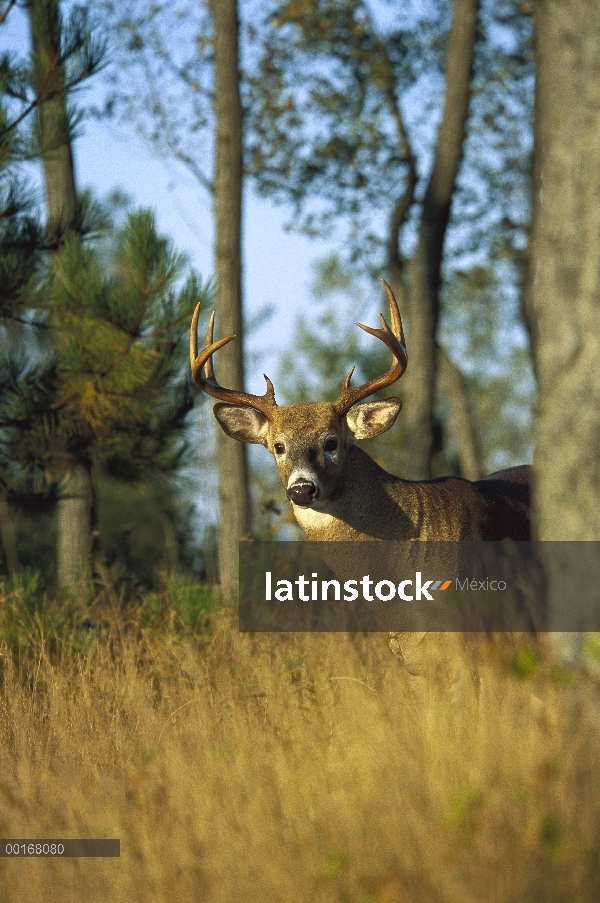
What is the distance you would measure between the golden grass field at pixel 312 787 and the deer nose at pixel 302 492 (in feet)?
2.86

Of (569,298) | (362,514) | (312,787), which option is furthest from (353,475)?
(312,787)

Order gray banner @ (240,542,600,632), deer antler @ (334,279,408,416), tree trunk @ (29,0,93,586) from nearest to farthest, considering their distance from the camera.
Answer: gray banner @ (240,542,600,632), deer antler @ (334,279,408,416), tree trunk @ (29,0,93,586)

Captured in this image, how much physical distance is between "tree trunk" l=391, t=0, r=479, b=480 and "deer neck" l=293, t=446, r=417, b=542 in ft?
12.5

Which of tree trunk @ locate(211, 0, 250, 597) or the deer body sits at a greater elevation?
tree trunk @ locate(211, 0, 250, 597)

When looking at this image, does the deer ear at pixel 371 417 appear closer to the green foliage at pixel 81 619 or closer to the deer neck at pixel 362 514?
the deer neck at pixel 362 514

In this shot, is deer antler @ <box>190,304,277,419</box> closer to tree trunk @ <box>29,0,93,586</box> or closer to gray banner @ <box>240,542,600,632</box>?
gray banner @ <box>240,542,600,632</box>

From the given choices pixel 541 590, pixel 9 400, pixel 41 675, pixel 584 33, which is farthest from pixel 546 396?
pixel 9 400

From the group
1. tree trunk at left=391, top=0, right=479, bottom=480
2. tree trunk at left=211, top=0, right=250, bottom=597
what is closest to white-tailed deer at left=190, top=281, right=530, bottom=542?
tree trunk at left=211, top=0, right=250, bottom=597

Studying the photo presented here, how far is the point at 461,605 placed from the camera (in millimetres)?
5840

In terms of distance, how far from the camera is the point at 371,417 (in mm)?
Result: 6500

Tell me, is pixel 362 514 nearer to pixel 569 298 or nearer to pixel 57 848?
pixel 569 298

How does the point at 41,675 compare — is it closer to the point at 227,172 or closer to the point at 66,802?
the point at 66,802

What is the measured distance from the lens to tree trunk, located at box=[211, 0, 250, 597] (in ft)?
28.4

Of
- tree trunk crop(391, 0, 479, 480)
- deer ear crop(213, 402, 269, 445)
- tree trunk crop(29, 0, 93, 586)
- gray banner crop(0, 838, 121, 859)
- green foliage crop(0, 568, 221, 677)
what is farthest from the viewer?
tree trunk crop(391, 0, 479, 480)
